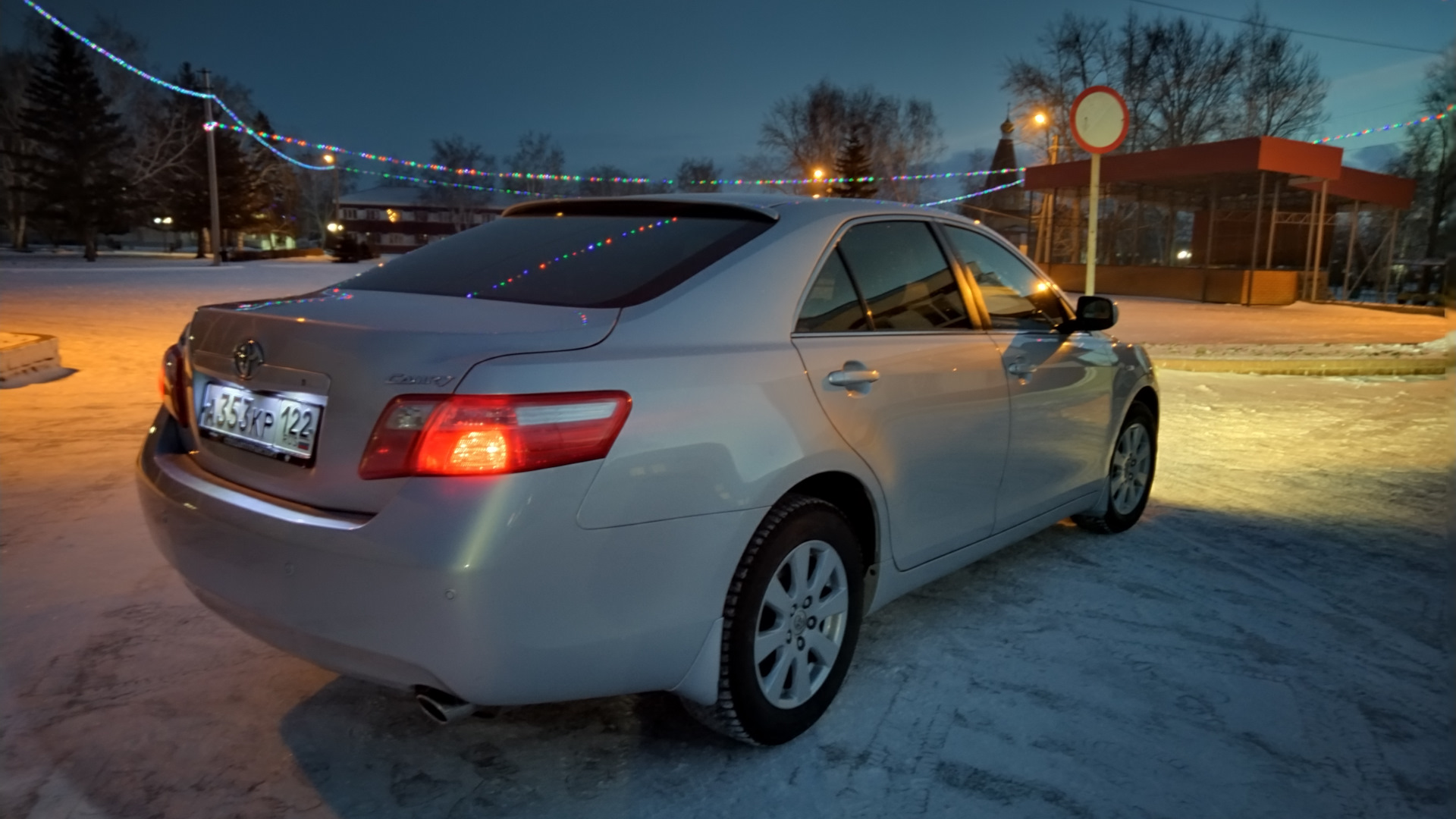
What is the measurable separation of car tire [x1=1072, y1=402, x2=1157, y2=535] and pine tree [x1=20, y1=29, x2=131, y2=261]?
5055cm

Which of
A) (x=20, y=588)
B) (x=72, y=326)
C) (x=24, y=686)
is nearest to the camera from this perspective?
(x=24, y=686)

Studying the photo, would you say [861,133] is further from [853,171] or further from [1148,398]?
[1148,398]

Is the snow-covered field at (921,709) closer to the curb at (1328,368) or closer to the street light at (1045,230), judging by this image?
the curb at (1328,368)

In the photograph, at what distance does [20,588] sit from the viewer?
3807 millimetres

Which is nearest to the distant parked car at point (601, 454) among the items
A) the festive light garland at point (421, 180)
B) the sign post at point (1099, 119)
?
the sign post at point (1099, 119)

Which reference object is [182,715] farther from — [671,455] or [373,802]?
[671,455]

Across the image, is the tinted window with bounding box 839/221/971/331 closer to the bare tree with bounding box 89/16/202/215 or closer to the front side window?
the front side window

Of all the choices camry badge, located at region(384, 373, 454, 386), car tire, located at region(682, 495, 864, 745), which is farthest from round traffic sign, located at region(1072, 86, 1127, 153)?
camry badge, located at region(384, 373, 454, 386)

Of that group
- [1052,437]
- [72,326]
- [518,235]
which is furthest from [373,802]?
[72,326]

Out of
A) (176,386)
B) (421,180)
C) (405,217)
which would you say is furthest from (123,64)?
(405,217)

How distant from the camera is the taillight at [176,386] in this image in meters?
2.84

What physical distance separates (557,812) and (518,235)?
1924mm

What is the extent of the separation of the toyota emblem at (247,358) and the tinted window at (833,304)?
1437 mm

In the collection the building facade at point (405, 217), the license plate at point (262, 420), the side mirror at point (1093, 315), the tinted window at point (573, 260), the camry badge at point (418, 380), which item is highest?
the building facade at point (405, 217)
